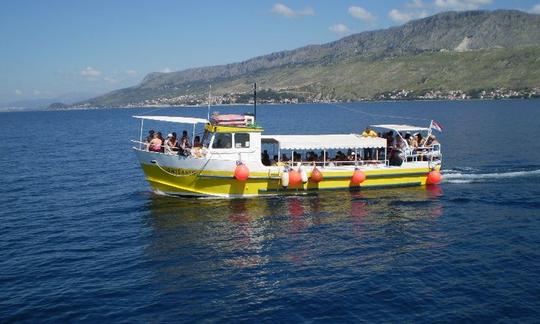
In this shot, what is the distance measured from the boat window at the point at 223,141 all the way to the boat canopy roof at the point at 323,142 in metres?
2.68

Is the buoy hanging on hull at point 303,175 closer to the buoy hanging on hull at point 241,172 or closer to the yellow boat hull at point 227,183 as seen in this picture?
the yellow boat hull at point 227,183

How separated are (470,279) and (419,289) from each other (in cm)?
252

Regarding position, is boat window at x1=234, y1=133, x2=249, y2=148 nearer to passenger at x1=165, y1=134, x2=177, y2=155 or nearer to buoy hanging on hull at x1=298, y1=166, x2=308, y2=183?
buoy hanging on hull at x1=298, y1=166, x2=308, y2=183

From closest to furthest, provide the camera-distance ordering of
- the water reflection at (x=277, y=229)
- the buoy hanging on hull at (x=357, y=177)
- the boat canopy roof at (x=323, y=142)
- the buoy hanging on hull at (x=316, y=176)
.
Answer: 1. the water reflection at (x=277, y=229)
2. the buoy hanging on hull at (x=316, y=176)
3. the boat canopy roof at (x=323, y=142)
4. the buoy hanging on hull at (x=357, y=177)

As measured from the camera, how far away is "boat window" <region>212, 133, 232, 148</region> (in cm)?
3394

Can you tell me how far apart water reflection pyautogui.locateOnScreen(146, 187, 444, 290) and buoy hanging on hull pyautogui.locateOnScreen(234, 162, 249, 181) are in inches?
71.2

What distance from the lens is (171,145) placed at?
113 feet

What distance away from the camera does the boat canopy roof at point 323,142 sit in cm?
3466

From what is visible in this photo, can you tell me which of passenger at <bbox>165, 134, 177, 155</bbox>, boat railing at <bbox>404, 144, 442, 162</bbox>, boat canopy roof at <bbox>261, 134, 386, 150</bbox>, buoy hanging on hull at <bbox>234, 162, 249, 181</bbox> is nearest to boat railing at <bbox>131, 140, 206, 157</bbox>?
passenger at <bbox>165, 134, 177, 155</bbox>

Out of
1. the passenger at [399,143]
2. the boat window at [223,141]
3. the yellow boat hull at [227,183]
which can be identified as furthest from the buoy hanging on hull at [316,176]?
the passenger at [399,143]

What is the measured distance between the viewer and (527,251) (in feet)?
78.4

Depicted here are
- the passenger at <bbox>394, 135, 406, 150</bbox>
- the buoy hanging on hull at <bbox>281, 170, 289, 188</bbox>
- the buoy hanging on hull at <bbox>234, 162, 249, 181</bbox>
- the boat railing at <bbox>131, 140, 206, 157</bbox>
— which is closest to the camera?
the buoy hanging on hull at <bbox>234, 162, 249, 181</bbox>

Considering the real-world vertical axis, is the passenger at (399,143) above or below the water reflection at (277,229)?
above

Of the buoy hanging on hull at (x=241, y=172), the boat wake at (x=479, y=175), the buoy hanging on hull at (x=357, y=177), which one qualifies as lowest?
the boat wake at (x=479, y=175)
